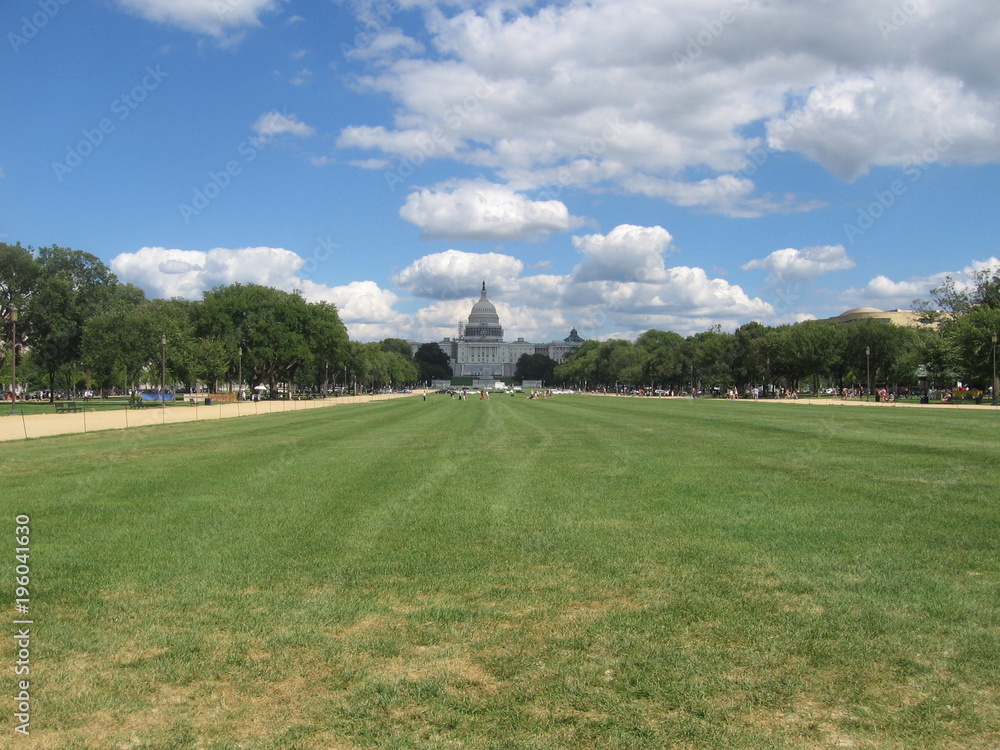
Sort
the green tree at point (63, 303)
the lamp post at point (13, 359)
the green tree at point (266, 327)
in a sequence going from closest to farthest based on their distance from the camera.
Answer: the lamp post at point (13, 359) < the green tree at point (63, 303) < the green tree at point (266, 327)

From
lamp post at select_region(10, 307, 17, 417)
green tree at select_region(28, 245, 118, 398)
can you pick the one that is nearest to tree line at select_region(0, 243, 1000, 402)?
green tree at select_region(28, 245, 118, 398)

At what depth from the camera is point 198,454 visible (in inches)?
941

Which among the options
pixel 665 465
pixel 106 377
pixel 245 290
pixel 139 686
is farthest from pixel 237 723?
pixel 245 290

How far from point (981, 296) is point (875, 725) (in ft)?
367

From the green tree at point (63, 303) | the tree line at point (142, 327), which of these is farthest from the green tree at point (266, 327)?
the green tree at point (63, 303)

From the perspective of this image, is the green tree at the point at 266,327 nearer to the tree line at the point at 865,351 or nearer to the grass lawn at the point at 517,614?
the tree line at the point at 865,351

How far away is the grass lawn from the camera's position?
5277 mm

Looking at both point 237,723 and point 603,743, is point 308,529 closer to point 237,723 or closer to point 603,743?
point 237,723

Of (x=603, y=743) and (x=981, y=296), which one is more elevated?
(x=981, y=296)

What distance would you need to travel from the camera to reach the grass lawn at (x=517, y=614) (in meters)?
5.28

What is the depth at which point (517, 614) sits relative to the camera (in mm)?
7473

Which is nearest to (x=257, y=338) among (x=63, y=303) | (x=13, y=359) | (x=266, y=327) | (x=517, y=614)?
(x=266, y=327)

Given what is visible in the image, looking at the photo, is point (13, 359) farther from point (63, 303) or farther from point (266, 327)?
point (266, 327)

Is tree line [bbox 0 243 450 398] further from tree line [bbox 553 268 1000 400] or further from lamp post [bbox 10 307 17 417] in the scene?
tree line [bbox 553 268 1000 400]
